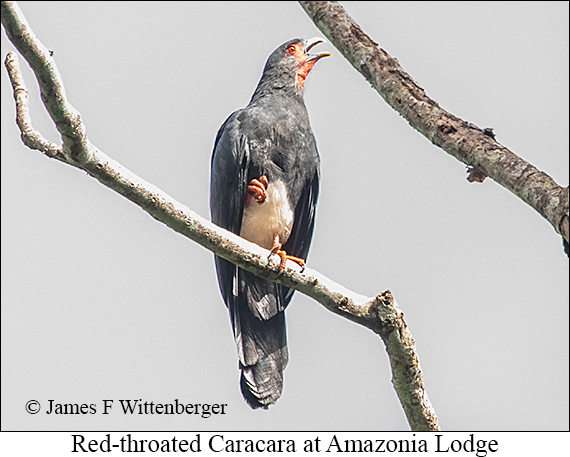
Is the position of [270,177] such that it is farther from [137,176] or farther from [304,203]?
[137,176]

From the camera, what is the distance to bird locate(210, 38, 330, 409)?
523 cm

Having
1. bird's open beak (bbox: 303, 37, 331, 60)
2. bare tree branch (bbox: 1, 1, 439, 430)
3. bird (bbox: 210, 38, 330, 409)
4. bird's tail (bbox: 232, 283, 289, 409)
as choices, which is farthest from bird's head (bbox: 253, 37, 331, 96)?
bare tree branch (bbox: 1, 1, 439, 430)

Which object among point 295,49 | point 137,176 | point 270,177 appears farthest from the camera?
point 295,49

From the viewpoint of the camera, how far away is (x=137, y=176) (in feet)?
11.6

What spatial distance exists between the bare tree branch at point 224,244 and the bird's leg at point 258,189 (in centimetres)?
122

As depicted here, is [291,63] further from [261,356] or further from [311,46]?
[261,356]

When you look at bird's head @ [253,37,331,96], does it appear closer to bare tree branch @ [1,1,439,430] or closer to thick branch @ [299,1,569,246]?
thick branch @ [299,1,569,246]

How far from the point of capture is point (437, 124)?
12.1ft

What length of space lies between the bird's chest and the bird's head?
114cm

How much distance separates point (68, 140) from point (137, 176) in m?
0.41

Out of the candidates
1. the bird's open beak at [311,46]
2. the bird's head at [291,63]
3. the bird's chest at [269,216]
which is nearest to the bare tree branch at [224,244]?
the bird's chest at [269,216]

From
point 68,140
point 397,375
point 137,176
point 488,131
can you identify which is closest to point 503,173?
point 488,131

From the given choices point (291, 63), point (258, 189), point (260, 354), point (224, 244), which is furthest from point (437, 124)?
point (291, 63)

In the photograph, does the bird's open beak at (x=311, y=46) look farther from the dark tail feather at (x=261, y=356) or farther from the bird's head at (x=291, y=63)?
the dark tail feather at (x=261, y=356)
